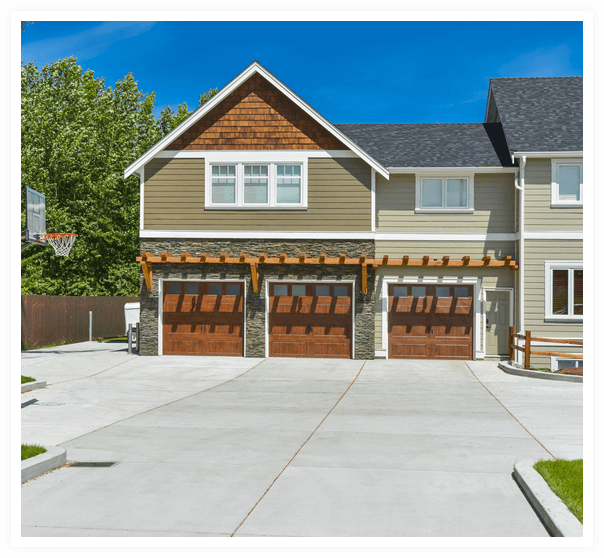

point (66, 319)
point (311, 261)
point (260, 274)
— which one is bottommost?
point (66, 319)

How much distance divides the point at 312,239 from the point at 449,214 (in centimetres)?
460

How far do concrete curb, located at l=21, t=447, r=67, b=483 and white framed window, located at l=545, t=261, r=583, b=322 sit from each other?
53.1 feet

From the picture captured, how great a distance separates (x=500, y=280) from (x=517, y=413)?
32.6ft

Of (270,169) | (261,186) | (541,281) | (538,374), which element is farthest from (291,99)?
(538,374)

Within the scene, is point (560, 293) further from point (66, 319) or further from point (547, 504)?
point (66, 319)

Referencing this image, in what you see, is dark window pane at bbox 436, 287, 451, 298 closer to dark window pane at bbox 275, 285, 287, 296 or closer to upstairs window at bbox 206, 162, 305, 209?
dark window pane at bbox 275, 285, 287, 296

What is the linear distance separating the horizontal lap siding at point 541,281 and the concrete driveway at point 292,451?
148 inches

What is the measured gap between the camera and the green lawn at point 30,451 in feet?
25.2

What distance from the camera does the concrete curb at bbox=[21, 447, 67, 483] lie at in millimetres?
7091

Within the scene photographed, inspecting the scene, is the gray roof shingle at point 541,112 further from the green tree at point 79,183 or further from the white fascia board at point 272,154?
the green tree at point 79,183

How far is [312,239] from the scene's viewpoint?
21062 mm

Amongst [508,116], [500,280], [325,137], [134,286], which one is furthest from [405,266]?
[134,286]

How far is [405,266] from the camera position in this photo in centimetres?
2131

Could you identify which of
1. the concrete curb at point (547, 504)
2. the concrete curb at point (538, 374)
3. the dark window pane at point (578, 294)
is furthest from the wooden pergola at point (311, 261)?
the concrete curb at point (547, 504)
